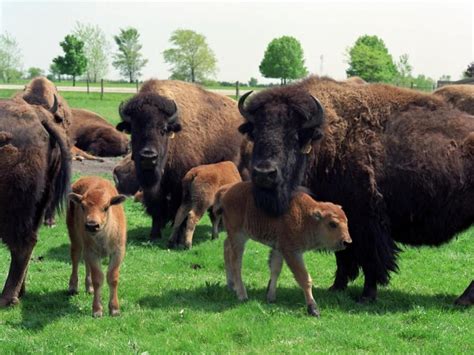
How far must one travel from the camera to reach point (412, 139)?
280 inches

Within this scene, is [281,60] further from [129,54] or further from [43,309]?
[43,309]

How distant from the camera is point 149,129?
9820mm

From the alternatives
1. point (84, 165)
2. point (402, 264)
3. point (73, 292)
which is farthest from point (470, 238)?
point (84, 165)

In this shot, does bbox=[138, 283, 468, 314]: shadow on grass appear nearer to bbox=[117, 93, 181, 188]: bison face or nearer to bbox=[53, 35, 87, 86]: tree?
bbox=[117, 93, 181, 188]: bison face

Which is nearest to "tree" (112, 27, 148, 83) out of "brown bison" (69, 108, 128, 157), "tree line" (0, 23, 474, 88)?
"tree line" (0, 23, 474, 88)

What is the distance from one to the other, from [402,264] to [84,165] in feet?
36.0

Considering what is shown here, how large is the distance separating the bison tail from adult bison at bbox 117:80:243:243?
272cm

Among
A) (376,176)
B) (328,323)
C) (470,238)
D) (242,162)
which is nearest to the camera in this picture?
(328,323)

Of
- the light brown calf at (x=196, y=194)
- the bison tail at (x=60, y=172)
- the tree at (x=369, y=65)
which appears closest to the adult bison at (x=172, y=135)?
the light brown calf at (x=196, y=194)

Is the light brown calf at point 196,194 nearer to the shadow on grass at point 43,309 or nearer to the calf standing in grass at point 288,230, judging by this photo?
the calf standing in grass at point 288,230

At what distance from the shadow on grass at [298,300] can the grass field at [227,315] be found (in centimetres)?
1

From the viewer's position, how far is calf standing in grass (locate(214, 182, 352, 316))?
6449 millimetres

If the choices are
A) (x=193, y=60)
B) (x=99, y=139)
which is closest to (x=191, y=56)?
(x=193, y=60)

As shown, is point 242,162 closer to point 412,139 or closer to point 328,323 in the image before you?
point 412,139
